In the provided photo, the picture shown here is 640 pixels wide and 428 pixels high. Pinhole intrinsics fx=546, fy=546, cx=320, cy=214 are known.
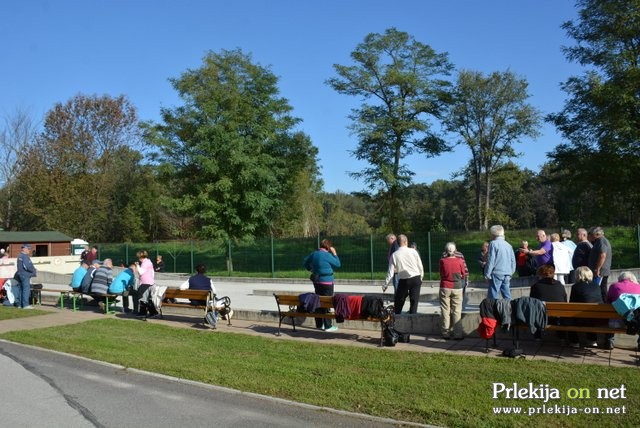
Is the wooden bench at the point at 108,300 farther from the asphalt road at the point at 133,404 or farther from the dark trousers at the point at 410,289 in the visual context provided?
the dark trousers at the point at 410,289

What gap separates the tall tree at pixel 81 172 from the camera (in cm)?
4784

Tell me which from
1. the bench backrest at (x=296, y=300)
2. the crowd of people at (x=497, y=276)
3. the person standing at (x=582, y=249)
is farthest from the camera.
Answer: the bench backrest at (x=296, y=300)

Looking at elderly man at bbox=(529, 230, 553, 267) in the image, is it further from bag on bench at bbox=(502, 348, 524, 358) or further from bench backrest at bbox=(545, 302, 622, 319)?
bag on bench at bbox=(502, 348, 524, 358)

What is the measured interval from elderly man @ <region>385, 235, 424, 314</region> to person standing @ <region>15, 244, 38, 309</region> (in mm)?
10399

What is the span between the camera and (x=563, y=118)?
27.7 m

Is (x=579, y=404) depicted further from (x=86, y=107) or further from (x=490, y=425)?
(x=86, y=107)

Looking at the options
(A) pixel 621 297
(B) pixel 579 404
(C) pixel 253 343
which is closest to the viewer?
(B) pixel 579 404

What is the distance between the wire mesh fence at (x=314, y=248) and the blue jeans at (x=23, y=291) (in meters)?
8.36

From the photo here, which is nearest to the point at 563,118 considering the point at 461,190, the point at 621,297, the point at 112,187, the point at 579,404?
the point at 621,297

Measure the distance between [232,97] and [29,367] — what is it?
25.5 meters

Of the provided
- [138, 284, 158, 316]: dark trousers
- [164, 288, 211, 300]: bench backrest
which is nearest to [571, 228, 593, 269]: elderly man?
[164, 288, 211, 300]: bench backrest

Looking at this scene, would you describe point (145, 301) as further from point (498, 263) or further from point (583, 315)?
point (583, 315)

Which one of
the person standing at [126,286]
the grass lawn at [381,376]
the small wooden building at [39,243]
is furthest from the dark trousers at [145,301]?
the small wooden building at [39,243]

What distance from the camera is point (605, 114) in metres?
23.2
